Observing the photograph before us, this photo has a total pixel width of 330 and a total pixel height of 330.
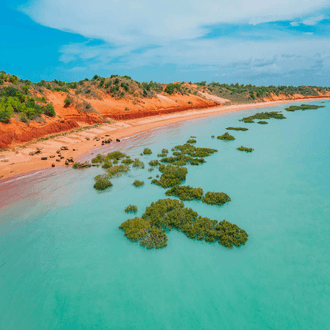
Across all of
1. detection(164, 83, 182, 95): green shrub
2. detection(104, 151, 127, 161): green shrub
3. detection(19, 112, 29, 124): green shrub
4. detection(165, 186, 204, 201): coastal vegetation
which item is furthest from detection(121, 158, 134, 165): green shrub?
detection(164, 83, 182, 95): green shrub

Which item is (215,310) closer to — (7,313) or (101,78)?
(7,313)

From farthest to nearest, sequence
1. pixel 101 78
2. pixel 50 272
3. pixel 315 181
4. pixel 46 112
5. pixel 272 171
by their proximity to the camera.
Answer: pixel 101 78 → pixel 46 112 → pixel 272 171 → pixel 315 181 → pixel 50 272

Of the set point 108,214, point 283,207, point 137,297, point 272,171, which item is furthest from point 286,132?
point 137,297

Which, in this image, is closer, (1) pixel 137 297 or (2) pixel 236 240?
(1) pixel 137 297

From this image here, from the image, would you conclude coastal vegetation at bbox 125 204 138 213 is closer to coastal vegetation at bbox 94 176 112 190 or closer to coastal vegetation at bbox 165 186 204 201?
coastal vegetation at bbox 165 186 204 201

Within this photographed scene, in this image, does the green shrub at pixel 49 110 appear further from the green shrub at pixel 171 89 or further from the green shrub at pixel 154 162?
the green shrub at pixel 171 89

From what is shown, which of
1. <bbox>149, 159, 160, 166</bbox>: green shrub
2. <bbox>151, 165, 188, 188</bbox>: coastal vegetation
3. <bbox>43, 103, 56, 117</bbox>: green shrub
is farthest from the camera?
<bbox>43, 103, 56, 117</bbox>: green shrub
